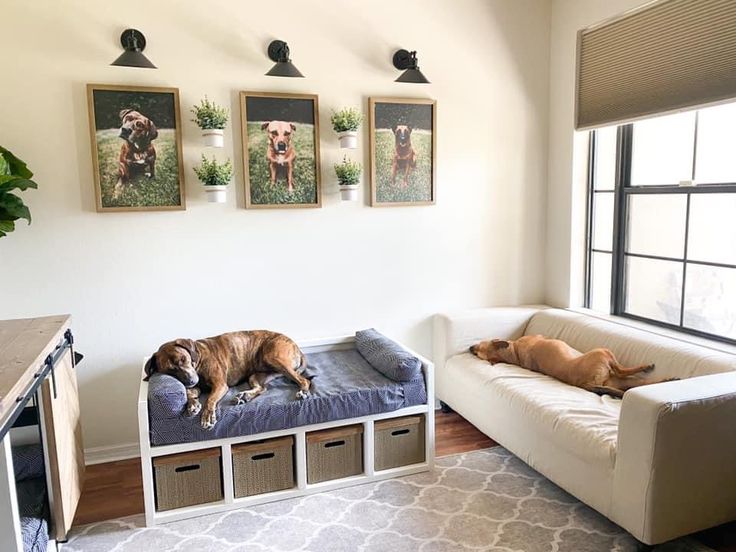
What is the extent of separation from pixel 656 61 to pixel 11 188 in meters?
3.21

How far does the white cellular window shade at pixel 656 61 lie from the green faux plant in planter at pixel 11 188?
309 cm

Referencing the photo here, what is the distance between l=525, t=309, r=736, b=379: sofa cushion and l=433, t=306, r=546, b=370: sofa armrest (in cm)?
10

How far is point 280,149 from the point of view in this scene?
311 cm

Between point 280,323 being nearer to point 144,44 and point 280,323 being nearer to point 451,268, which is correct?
point 451,268

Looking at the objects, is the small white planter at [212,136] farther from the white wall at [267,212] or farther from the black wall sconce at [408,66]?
the black wall sconce at [408,66]

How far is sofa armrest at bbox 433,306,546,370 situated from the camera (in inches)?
135

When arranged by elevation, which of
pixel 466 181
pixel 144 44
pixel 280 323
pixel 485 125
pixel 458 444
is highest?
pixel 144 44

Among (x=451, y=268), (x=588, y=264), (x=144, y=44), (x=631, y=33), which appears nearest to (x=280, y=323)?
(x=451, y=268)

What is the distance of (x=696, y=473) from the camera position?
6.78ft

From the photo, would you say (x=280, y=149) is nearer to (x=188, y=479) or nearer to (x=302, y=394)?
(x=302, y=394)

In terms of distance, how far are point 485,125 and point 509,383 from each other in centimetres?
170

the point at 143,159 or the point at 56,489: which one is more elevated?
the point at 143,159

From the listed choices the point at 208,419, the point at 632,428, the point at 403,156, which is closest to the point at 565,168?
the point at 403,156

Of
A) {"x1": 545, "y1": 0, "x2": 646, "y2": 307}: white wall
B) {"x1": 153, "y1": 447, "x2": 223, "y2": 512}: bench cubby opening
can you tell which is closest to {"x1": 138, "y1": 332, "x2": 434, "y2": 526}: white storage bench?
{"x1": 153, "y1": 447, "x2": 223, "y2": 512}: bench cubby opening
